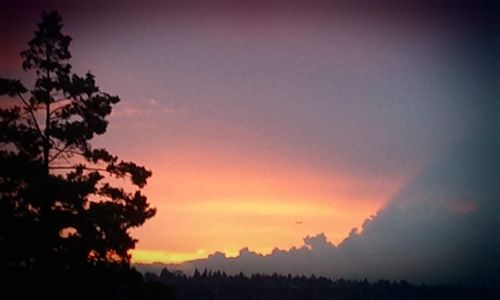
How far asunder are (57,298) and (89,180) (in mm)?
5557

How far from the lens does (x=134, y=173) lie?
82.3 feet

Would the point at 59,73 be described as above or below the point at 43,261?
above

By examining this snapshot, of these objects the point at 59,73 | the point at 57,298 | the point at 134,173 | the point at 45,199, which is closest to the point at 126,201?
the point at 134,173

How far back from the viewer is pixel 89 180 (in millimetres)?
23750

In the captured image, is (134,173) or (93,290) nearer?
(93,290)

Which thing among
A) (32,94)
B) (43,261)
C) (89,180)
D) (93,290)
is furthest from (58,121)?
(93,290)

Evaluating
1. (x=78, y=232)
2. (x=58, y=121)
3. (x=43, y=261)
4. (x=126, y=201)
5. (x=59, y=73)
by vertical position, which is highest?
(x=59, y=73)

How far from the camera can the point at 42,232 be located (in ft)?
73.1

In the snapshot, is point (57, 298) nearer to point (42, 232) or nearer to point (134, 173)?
point (42, 232)

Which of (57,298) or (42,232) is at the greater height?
(42,232)

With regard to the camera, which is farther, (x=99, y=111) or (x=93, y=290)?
(x=99, y=111)

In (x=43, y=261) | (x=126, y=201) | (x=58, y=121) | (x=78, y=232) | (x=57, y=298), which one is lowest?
(x=57, y=298)

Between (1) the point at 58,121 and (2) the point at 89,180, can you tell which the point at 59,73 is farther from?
(2) the point at 89,180

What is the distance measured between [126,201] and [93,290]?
4.43 m
